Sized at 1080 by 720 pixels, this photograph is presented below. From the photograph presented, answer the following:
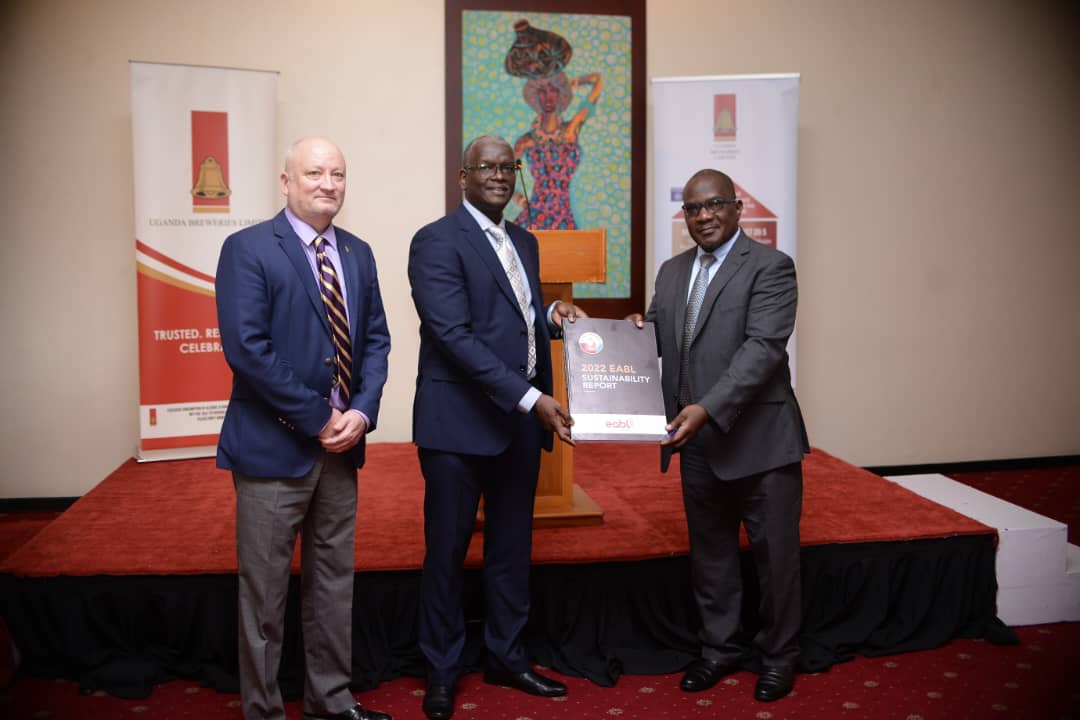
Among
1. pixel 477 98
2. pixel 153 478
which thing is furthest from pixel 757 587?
pixel 477 98

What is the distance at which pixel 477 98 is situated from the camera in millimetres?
5445

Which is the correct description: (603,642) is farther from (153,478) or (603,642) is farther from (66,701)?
(153,478)

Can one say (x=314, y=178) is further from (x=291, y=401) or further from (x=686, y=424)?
(x=686, y=424)

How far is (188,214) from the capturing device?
15.9 feet

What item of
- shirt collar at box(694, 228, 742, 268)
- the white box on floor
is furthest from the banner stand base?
the white box on floor

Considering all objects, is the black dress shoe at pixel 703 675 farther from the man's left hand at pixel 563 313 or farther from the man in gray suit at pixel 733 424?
the man's left hand at pixel 563 313

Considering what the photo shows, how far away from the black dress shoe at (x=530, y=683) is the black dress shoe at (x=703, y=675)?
42cm

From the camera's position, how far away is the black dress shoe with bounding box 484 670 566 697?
9.26ft

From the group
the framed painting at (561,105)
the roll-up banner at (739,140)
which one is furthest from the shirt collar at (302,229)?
the roll-up banner at (739,140)

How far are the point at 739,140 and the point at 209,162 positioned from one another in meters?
3.09

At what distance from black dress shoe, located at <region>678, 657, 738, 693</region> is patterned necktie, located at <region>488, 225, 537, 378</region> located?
116 centimetres

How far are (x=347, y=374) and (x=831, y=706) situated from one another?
185cm

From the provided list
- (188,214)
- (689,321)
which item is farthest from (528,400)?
(188,214)

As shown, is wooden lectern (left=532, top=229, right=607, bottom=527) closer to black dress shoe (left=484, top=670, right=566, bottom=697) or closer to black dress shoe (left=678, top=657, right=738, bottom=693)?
black dress shoe (left=484, top=670, right=566, bottom=697)
